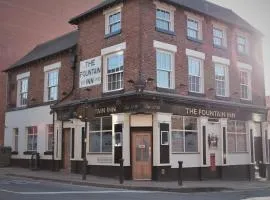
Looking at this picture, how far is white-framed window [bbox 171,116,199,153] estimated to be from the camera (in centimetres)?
2194

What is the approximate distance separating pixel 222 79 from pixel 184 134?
16.4 ft

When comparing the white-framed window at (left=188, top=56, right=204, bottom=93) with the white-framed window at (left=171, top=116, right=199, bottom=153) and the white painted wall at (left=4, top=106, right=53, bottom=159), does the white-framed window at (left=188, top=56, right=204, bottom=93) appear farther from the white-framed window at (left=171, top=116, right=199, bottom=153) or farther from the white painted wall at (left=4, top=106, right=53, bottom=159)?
the white painted wall at (left=4, top=106, right=53, bottom=159)

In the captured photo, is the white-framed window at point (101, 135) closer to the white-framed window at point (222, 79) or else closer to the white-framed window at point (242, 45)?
the white-framed window at point (222, 79)

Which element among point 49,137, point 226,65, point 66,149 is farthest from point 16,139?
point 226,65

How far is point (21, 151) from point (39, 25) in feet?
49.2

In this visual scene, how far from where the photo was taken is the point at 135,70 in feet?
68.6

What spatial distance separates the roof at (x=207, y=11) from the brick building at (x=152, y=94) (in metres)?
0.12


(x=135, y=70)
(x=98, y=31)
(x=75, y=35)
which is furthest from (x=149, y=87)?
(x=75, y=35)

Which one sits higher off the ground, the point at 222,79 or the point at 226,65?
the point at 226,65

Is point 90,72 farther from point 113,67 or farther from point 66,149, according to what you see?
point 66,149

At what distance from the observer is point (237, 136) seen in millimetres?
25641

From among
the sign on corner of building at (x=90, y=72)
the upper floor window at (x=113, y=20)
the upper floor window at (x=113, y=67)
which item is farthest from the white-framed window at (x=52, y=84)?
the upper floor window at (x=113, y=20)

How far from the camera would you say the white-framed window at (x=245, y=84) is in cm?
2672

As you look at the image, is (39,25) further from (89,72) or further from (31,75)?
(89,72)
